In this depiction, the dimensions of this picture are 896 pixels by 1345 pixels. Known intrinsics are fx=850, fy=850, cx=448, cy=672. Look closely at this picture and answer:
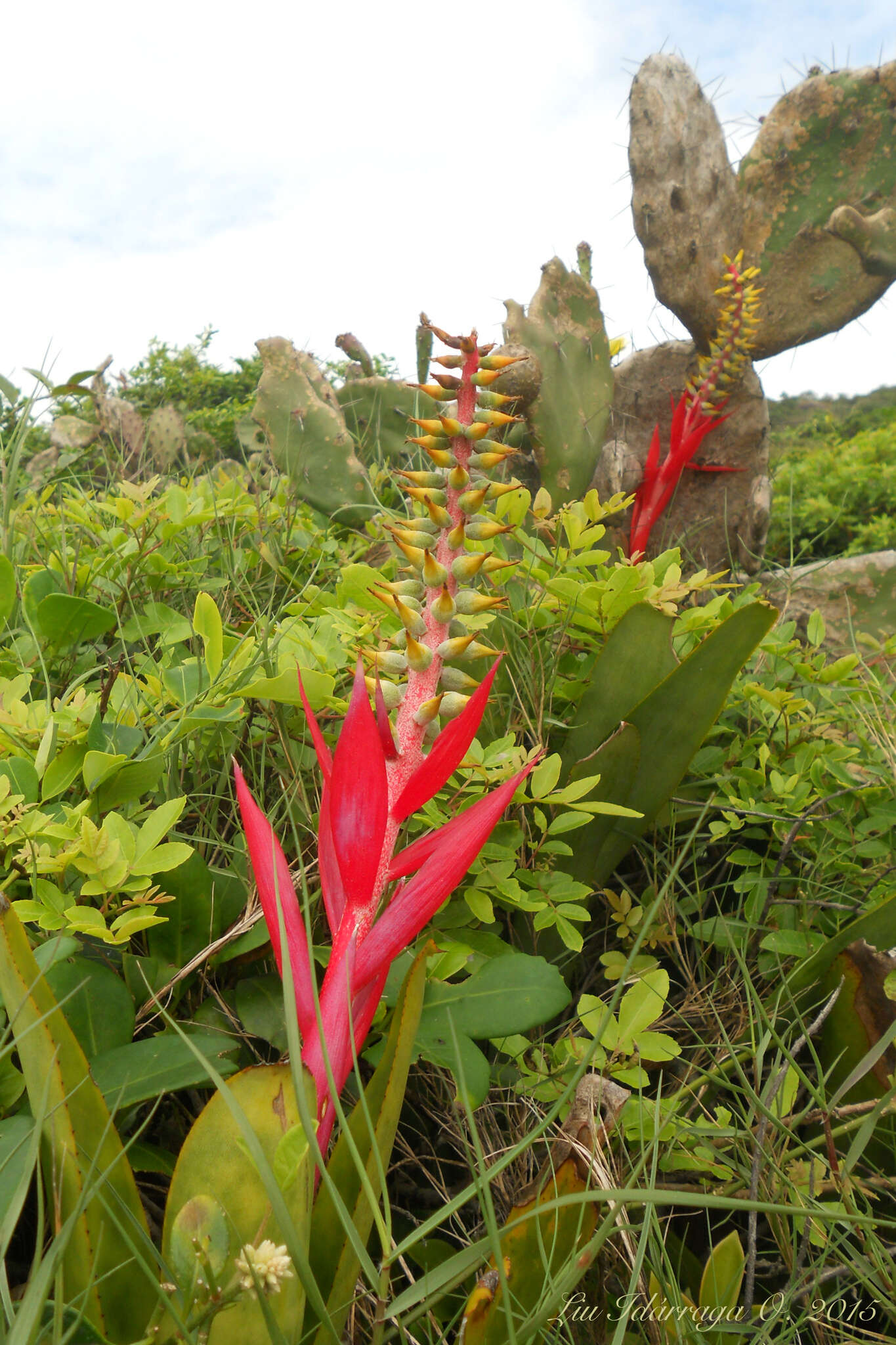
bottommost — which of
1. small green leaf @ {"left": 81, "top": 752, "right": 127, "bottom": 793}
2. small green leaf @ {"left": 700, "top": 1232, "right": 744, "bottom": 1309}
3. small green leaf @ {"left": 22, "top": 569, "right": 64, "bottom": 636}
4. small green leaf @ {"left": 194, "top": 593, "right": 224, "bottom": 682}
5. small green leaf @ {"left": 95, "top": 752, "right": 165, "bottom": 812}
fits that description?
small green leaf @ {"left": 700, "top": 1232, "right": 744, "bottom": 1309}

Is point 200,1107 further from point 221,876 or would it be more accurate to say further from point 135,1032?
point 221,876

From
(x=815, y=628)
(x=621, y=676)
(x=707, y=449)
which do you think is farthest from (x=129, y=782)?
(x=707, y=449)

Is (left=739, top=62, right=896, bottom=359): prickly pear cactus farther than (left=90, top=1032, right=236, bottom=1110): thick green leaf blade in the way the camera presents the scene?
Yes

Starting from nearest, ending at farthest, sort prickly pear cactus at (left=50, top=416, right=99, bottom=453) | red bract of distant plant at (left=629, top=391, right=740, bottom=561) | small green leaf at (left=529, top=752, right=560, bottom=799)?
small green leaf at (left=529, top=752, right=560, bottom=799) < red bract of distant plant at (left=629, top=391, right=740, bottom=561) < prickly pear cactus at (left=50, top=416, right=99, bottom=453)

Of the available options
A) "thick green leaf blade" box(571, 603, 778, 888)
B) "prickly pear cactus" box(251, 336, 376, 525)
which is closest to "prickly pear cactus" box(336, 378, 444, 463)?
"prickly pear cactus" box(251, 336, 376, 525)

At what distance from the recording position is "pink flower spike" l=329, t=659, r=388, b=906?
1.73ft

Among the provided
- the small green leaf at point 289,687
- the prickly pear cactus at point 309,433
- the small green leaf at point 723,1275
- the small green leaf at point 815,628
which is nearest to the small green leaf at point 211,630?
the small green leaf at point 289,687

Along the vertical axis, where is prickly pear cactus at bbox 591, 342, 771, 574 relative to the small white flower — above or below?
above

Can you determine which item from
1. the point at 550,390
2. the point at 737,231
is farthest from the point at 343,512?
the point at 737,231

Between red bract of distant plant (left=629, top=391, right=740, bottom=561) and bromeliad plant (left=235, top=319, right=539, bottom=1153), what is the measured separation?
1323 mm

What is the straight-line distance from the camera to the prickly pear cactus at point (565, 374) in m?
1.90

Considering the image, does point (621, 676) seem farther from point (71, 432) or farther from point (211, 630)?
point (71, 432)

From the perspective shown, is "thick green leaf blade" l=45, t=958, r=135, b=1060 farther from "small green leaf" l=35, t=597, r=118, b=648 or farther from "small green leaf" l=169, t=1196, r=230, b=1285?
"small green leaf" l=35, t=597, r=118, b=648

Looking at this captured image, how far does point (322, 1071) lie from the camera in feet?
1.67
